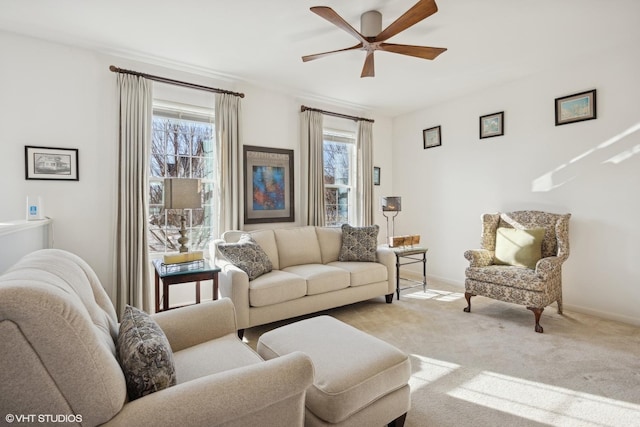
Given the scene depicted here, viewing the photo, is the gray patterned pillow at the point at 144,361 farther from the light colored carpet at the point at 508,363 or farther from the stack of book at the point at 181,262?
the stack of book at the point at 181,262

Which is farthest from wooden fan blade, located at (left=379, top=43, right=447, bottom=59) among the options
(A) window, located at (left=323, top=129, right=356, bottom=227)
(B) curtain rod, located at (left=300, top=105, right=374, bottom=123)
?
(A) window, located at (left=323, top=129, right=356, bottom=227)

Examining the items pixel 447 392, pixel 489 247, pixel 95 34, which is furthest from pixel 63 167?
pixel 489 247

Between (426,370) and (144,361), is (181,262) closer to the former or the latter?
(144,361)

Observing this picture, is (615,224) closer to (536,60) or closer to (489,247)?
(489,247)

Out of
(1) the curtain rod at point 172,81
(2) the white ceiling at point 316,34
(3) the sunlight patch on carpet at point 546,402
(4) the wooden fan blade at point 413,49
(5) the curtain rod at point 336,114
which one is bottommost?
(3) the sunlight patch on carpet at point 546,402

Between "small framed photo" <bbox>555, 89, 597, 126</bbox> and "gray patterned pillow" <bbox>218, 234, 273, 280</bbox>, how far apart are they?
12.2ft

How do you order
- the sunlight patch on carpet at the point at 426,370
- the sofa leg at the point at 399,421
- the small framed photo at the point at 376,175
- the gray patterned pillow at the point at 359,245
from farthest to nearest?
the small framed photo at the point at 376,175, the gray patterned pillow at the point at 359,245, the sunlight patch on carpet at the point at 426,370, the sofa leg at the point at 399,421

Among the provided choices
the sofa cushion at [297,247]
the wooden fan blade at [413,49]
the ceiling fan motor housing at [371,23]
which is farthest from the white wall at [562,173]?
the ceiling fan motor housing at [371,23]

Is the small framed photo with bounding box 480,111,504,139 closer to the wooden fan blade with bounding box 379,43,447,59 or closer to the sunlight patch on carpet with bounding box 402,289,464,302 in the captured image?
the wooden fan blade with bounding box 379,43,447,59

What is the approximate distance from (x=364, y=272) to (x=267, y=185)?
1719 millimetres

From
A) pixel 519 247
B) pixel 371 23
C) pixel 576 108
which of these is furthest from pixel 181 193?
pixel 576 108

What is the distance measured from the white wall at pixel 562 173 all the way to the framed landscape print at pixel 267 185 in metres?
2.35

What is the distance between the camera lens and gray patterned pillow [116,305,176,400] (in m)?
1.08

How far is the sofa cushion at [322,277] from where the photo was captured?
131 inches
